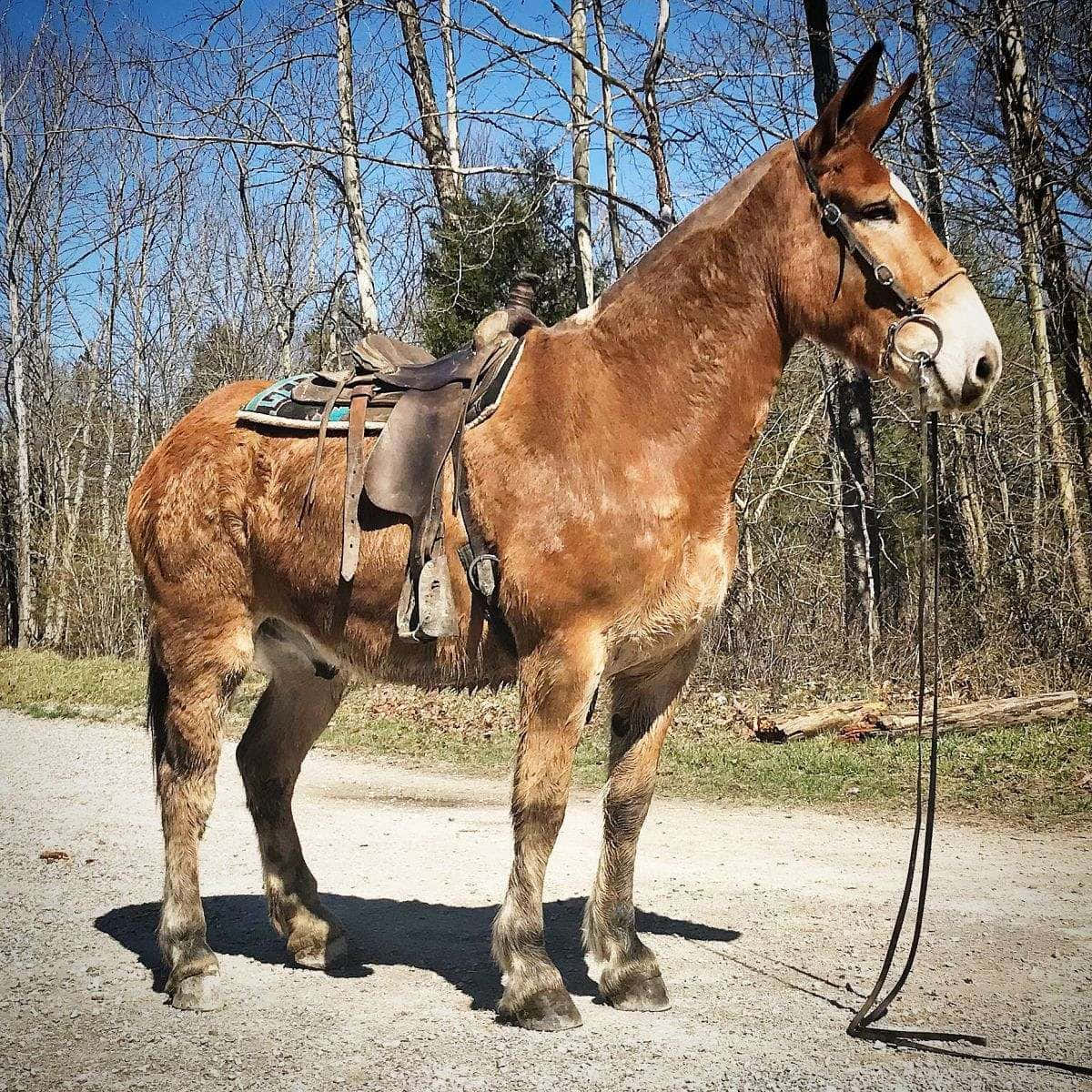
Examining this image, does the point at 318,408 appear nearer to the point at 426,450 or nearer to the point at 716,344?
the point at 426,450

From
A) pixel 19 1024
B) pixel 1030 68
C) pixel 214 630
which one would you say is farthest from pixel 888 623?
pixel 19 1024

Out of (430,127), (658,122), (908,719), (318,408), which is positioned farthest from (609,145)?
(318,408)

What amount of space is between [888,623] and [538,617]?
10580 millimetres

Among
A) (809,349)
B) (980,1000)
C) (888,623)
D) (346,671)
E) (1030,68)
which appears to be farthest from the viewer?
(809,349)

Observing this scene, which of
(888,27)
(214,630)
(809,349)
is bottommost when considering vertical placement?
(214,630)

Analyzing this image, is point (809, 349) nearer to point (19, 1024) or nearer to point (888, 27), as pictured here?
point (888, 27)

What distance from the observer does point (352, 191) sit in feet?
47.1

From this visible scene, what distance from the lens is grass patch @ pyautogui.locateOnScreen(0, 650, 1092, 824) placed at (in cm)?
769

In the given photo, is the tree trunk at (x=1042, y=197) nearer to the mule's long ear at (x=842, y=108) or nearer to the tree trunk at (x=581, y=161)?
the tree trunk at (x=581, y=161)

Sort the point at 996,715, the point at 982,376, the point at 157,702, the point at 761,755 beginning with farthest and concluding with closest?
1. the point at 996,715
2. the point at 761,755
3. the point at 157,702
4. the point at 982,376

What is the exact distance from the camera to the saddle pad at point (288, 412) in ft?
14.1

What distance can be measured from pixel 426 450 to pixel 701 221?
1.35m

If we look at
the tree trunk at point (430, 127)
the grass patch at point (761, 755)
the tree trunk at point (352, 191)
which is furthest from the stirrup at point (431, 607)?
the tree trunk at point (430, 127)

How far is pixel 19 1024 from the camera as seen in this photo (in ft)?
12.1
